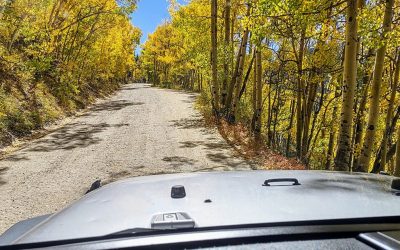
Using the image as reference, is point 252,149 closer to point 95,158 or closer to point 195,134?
point 195,134

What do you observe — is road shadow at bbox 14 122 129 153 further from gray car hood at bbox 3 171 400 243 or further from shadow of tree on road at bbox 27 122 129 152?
gray car hood at bbox 3 171 400 243

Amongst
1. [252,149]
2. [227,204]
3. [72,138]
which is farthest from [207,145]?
[227,204]

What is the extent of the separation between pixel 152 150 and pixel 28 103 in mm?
7277

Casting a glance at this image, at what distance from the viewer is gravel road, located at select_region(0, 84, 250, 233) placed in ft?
29.0

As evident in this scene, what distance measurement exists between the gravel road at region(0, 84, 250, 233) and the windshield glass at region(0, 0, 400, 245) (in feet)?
0.15

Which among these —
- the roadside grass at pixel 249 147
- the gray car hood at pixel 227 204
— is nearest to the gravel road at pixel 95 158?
the roadside grass at pixel 249 147

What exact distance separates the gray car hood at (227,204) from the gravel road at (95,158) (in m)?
5.99

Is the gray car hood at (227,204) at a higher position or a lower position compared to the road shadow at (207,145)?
higher

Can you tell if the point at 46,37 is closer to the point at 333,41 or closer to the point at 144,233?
the point at 333,41

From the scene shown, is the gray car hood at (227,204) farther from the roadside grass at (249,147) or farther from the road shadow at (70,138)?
the road shadow at (70,138)

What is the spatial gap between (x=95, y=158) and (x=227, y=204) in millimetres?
11227

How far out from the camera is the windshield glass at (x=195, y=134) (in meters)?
1.79

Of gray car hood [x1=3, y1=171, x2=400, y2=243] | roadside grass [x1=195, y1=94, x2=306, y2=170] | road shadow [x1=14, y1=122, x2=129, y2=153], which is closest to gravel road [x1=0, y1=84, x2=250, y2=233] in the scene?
road shadow [x1=14, y1=122, x2=129, y2=153]

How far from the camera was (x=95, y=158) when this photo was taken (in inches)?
490
